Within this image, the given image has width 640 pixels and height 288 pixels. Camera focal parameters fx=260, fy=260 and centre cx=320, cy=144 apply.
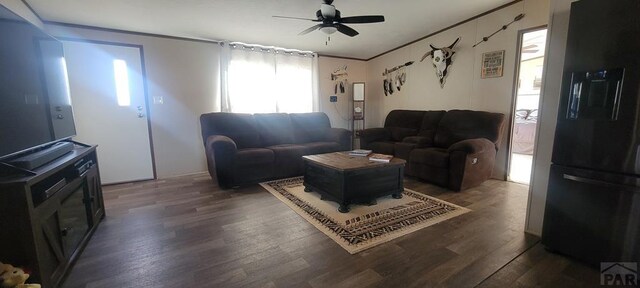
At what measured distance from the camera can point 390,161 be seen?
276 cm

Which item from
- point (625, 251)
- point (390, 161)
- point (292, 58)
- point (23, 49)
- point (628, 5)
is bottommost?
point (625, 251)

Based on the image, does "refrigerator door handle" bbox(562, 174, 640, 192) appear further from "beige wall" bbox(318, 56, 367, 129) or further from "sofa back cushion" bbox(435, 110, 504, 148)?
"beige wall" bbox(318, 56, 367, 129)

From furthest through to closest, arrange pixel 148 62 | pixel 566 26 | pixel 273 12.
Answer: pixel 148 62 → pixel 273 12 → pixel 566 26

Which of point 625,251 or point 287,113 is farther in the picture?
point 287,113

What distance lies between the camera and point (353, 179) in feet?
8.44

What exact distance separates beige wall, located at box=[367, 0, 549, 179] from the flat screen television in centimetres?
461

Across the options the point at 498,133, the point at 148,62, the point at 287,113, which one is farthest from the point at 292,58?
the point at 498,133

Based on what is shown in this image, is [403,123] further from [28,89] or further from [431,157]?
[28,89]

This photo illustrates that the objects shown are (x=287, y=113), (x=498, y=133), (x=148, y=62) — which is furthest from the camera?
(x=287, y=113)

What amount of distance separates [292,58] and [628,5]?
3.96 m

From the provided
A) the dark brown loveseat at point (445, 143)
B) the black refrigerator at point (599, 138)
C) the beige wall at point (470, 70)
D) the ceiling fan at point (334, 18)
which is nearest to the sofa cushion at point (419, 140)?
the dark brown loveseat at point (445, 143)

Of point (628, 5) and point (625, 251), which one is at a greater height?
point (628, 5)

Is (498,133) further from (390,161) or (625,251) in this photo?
(625,251)

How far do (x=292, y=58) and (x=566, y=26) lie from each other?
12.0 feet
